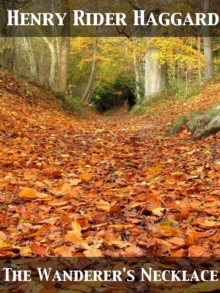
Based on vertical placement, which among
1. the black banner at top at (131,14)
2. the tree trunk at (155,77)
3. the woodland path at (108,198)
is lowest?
the woodland path at (108,198)

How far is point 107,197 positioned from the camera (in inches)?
116

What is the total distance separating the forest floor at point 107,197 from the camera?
80.3 inches

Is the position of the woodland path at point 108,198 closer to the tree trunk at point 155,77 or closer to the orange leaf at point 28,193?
the orange leaf at point 28,193

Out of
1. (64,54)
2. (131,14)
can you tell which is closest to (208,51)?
(131,14)

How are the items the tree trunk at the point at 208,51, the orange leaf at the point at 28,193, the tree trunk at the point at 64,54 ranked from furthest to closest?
1. the tree trunk at the point at 208,51
2. the tree trunk at the point at 64,54
3. the orange leaf at the point at 28,193

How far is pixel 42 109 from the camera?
9797 mm

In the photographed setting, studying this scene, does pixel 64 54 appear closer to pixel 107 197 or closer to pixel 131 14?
pixel 131 14

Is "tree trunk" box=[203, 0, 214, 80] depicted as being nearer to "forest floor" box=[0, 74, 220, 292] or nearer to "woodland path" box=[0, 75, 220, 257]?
"forest floor" box=[0, 74, 220, 292]

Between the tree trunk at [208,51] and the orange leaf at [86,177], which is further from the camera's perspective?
the tree trunk at [208,51]

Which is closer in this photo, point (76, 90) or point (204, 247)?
point (204, 247)

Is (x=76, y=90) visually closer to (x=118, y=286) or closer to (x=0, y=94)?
(x=0, y=94)

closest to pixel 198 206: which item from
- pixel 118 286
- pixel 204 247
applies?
pixel 204 247

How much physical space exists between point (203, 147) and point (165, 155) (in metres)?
0.53

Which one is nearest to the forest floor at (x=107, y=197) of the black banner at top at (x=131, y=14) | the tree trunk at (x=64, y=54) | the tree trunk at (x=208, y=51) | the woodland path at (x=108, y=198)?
the woodland path at (x=108, y=198)
